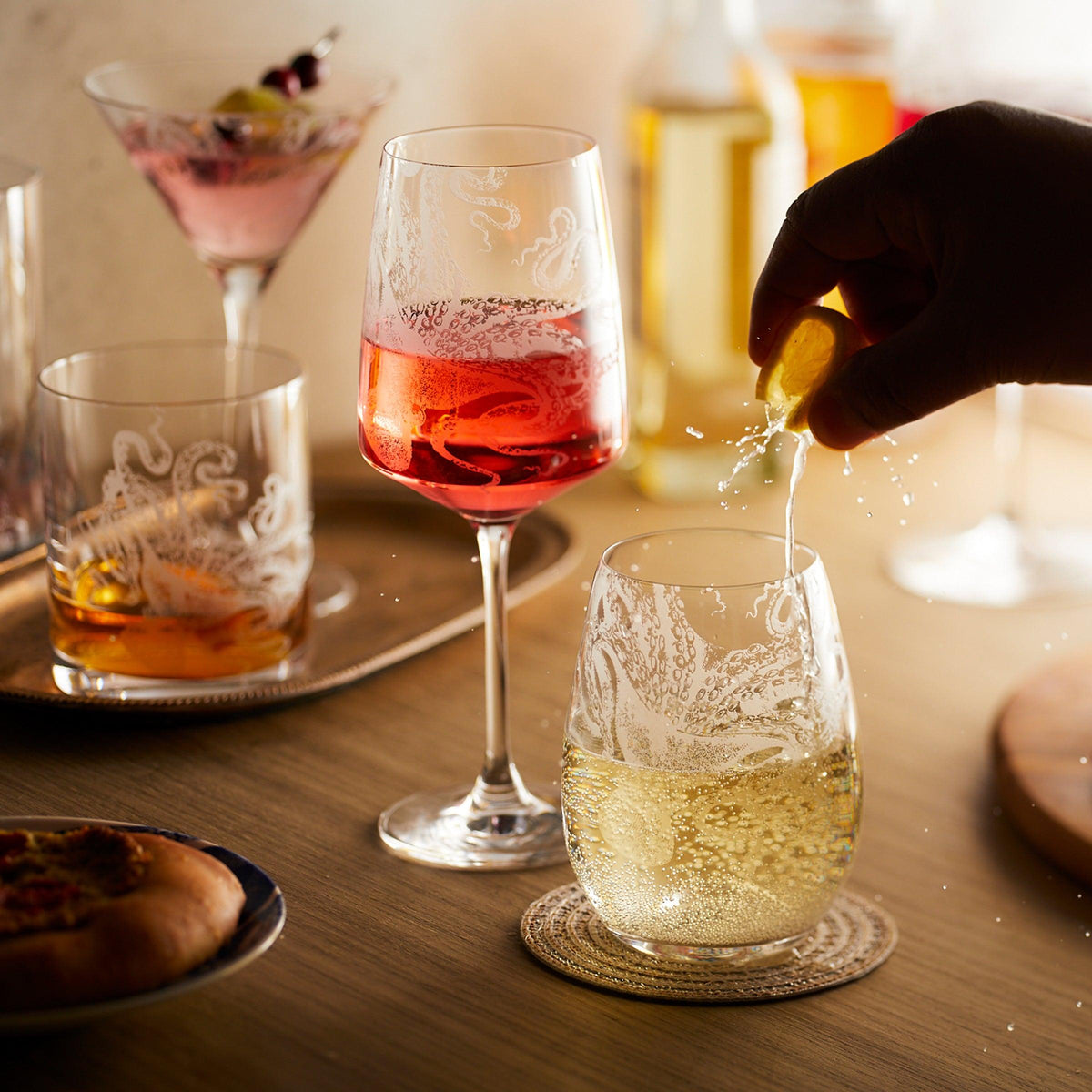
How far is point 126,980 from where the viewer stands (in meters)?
0.57

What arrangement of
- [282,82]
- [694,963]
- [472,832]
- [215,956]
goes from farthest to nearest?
[282,82]
[472,832]
[694,963]
[215,956]

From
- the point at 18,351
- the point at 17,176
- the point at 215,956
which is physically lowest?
the point at 215,956

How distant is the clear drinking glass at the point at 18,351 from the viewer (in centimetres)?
110

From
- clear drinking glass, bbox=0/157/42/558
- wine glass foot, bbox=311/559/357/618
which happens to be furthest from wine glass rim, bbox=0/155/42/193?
wine glass foot, bbox=311/559/357/618

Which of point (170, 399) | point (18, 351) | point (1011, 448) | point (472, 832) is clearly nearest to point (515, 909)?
point (472, 832)

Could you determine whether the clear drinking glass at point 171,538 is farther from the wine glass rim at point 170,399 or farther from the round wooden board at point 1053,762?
the round wooden board at point 1053,762

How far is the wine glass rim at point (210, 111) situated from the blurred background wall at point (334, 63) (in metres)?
0.04

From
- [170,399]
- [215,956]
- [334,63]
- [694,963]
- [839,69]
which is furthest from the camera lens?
[839,69]

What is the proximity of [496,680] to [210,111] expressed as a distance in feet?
1.86

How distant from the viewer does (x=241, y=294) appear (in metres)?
1.22

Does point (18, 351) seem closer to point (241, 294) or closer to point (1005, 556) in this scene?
point (241, 294)

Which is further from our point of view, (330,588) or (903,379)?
(330,588)

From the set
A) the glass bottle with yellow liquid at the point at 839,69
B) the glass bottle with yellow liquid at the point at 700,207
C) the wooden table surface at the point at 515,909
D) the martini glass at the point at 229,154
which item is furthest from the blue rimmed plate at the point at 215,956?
the glass bottle with yellow liquid at the point at 839,69

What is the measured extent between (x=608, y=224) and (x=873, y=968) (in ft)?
1.21
